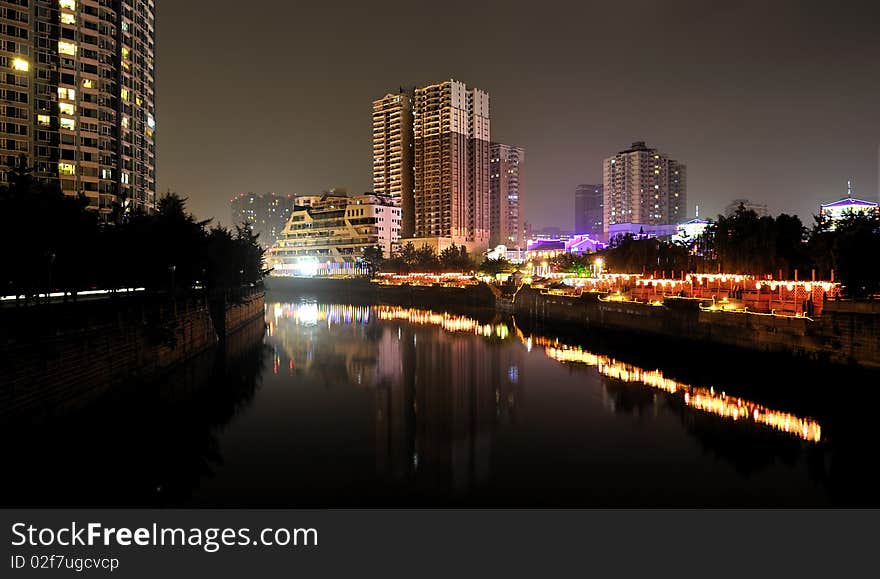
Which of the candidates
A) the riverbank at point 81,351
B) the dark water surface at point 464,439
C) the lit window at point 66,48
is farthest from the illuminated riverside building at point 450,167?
the riverbank at point 81,351

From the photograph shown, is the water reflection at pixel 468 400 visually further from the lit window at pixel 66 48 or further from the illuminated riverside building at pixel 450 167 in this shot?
the illuminated riverside building at pixel 450 167

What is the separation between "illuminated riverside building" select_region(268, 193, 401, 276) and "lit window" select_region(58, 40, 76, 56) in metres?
70.0

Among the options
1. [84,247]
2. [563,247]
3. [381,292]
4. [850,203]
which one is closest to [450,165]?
[563,247]

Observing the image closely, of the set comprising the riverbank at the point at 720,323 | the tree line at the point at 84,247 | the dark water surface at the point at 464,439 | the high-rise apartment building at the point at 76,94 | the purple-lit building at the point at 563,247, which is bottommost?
the dark water surface at the point at 464,439

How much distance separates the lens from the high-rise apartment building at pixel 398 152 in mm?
146375

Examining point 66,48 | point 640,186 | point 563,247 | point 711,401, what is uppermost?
point 640,186

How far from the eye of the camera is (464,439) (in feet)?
63.4

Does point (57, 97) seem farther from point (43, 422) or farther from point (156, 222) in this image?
point (43, 422)

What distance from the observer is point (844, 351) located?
24656mm

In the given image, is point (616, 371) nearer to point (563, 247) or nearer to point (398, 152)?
point (563, 247)

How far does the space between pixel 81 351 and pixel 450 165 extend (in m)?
123

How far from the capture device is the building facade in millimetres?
137000

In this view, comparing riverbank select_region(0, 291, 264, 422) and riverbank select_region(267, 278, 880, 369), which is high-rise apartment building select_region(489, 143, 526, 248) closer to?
riverbank select_region(267, 278, 880, 369)

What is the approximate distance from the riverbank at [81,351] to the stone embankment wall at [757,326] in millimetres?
29340
